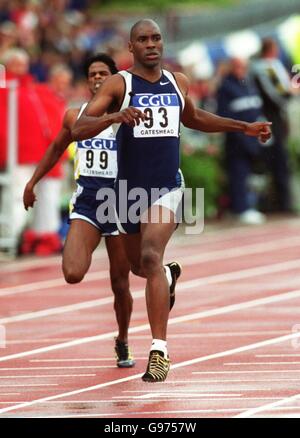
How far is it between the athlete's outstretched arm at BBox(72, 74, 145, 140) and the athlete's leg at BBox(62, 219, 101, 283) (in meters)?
1.10

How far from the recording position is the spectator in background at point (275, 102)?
2369 cm

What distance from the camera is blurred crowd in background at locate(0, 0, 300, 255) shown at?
19797mm

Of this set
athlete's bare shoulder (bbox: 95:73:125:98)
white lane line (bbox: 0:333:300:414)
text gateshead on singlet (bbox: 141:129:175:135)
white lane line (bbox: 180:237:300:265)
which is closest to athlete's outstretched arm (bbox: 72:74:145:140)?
athlete's bare shoulder (bbox: 95:73:125:98)

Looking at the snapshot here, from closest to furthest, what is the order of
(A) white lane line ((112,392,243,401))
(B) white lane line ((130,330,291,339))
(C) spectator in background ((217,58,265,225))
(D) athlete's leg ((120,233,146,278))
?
(A) white lane line ((112,392,243,401)) → (D) athlete's leg ((120,233,146,278)) → (B) white lane line ((130,330,291,339)) → (C) spectator in background ((217,58,265,225))

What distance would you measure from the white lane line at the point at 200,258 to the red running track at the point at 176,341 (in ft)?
0.04

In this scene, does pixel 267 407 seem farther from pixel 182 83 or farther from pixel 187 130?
pixel 187 130

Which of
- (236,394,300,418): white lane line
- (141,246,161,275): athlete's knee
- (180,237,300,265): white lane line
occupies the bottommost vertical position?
(236,394,300,418): white lane line

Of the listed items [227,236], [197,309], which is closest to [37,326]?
[197,309]

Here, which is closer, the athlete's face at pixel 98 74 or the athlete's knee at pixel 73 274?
the athlete's knee at pixel 73 274

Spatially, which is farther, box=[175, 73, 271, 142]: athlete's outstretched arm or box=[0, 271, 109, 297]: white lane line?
box=[0, 271, 109, 297]: white lane line

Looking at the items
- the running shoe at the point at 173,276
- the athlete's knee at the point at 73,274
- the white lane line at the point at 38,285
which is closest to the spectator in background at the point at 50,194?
the white lane line at the point at 38,285

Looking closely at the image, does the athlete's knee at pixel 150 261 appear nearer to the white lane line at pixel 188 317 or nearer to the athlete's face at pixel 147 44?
the athlete's face at pixel 147 44

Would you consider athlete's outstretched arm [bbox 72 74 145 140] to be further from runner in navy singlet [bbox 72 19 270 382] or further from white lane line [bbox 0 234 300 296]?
white lane line [bbox 0 234 300 296]

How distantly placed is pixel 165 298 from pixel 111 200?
3.76ft
